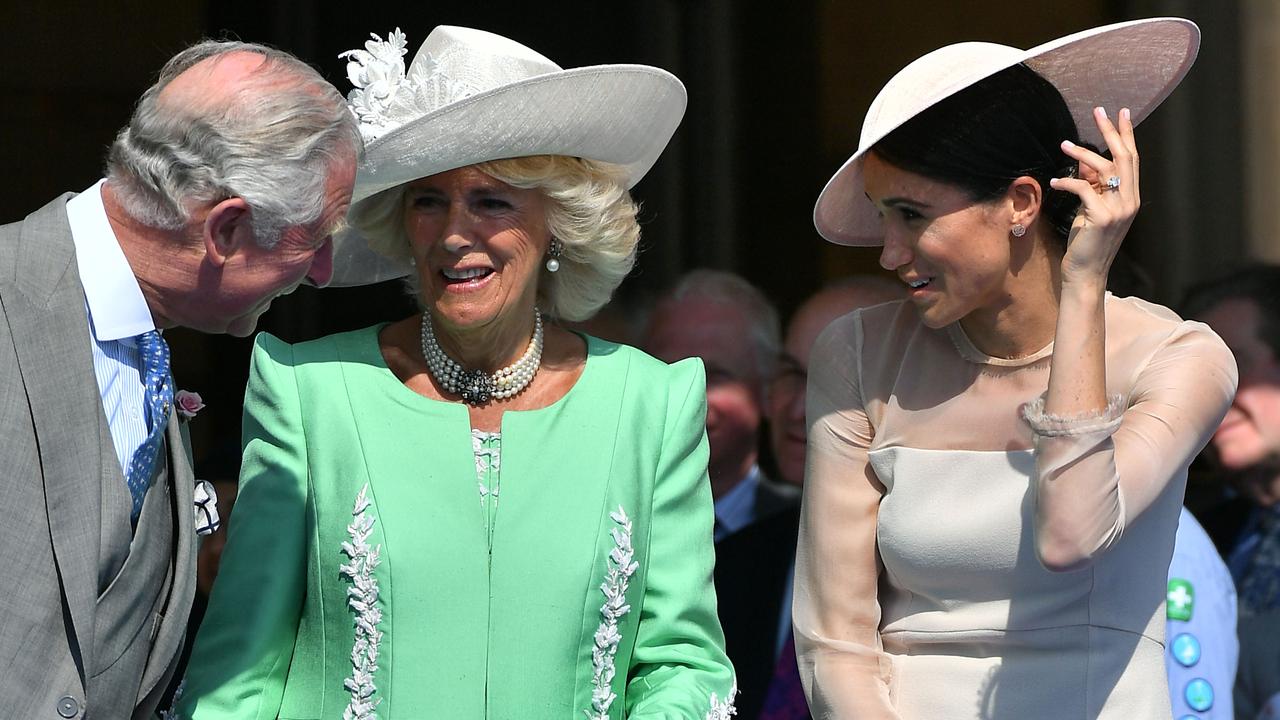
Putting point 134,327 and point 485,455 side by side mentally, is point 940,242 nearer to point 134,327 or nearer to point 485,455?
point 485,455

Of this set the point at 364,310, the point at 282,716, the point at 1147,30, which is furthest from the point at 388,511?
the point at 364,310

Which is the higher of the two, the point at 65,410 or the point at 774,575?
the point at 65,410

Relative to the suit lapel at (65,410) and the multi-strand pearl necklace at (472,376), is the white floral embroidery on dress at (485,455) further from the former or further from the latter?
the suit lapel at (65,410)

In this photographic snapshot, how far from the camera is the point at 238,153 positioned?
265 centimetres

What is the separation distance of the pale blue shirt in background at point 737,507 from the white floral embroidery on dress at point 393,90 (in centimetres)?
209

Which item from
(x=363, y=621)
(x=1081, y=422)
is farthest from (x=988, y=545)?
(x=363, y=621)

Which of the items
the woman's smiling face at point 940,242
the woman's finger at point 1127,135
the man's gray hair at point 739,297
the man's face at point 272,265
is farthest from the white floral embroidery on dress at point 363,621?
the man's gray hair at point 739,297

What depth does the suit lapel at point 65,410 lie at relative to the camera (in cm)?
252

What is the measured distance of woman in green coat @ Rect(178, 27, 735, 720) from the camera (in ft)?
10.1

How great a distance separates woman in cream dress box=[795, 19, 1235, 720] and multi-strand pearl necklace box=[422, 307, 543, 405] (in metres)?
0.59

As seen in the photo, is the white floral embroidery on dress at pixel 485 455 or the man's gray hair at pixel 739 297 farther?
the man's gray hair at pixel 739 297

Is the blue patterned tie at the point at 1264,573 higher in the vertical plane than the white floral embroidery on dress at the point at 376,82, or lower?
lower

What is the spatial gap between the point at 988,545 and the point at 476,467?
0.95 m

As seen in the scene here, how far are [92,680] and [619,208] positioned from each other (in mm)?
1383
